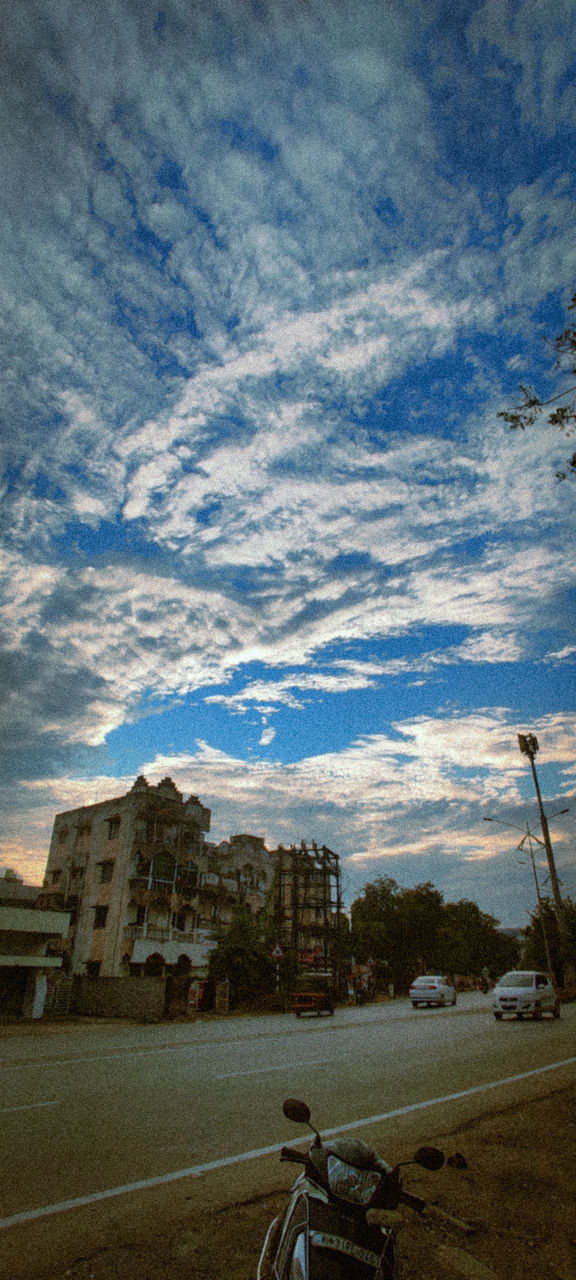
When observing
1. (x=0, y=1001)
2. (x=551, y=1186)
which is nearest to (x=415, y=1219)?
(x=551, y=1186)

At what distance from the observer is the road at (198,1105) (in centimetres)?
496

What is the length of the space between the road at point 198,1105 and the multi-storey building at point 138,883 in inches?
1075

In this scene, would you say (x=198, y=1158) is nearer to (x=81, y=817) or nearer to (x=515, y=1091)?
(x=515, y=1091)

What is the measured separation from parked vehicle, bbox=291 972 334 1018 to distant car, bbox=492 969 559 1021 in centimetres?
800

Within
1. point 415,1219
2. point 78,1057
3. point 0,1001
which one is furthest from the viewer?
point 0,1001

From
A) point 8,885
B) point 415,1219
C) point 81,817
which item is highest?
point 81,817

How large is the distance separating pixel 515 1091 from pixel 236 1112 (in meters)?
4.33

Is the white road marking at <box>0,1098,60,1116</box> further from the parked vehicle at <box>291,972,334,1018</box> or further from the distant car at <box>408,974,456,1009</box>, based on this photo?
the distant car at <box>408,974,456,1009</box>

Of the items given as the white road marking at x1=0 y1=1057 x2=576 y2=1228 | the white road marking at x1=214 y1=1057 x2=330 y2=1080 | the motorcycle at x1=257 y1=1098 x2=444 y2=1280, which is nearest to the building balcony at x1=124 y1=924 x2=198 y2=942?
the white road marking at x1=214 y1=1057 x2=330 y2=1080

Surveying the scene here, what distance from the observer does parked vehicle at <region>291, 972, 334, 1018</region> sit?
90.6ft

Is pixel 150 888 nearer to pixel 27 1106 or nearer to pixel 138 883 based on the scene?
pixel 138 883

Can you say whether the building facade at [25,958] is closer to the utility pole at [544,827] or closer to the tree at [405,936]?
the utility pole at [544,827]

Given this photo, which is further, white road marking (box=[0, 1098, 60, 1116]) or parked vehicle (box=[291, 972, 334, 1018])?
parked vehicle (box=[291, 972, 334, 1018])

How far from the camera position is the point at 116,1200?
4848mm
